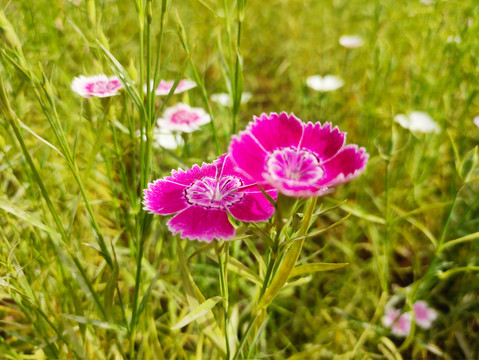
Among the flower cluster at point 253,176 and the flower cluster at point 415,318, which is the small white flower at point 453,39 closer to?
the flower cluster at point 415,318

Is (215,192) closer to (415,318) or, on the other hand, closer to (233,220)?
(233,220)

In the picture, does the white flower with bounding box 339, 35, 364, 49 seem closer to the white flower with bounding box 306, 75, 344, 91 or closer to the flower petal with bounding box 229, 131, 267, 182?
the white flower with bounding box 306, 75, 344, 91

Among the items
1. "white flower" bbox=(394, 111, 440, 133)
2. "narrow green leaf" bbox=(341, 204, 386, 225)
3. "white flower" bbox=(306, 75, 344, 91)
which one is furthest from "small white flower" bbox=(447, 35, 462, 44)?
"narrow green leaf" bbox=(341, 204, 386, 225)

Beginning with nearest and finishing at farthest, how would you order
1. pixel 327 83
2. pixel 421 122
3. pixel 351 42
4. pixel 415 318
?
pixel 415 318 < pixel 421 122 < pixel 327 83 < pixel 351 42

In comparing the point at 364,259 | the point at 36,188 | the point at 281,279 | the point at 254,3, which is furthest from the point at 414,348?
the point at 254,3

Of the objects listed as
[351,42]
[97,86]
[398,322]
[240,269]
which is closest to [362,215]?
[240,269]

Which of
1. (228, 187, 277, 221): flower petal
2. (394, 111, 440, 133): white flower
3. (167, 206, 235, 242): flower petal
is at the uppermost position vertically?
(394, 111, 440, 133): white flower

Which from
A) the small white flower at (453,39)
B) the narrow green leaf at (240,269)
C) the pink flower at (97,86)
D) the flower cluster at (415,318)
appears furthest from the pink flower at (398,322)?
the pink flower at (97,86)
